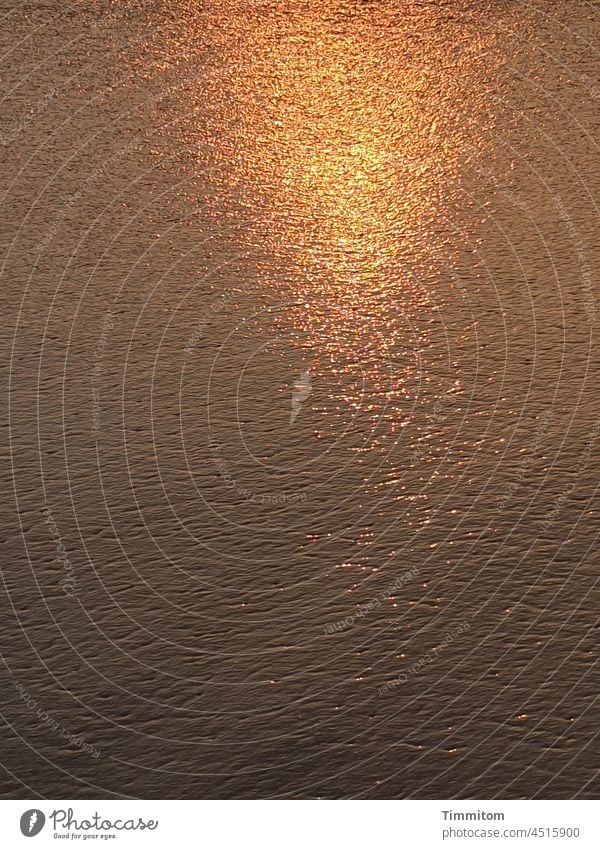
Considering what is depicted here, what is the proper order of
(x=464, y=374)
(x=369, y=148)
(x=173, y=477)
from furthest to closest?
(x=369, y=148)
(x=464, y=374)
(x=173, y=477)

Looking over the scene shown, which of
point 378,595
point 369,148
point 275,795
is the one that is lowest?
point 275,795

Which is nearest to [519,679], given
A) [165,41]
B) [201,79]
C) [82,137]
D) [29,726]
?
[29,726]

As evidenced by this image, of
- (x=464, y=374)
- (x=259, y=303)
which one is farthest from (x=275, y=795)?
(x=259, y=303)

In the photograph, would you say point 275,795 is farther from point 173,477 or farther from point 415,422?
point 415,422

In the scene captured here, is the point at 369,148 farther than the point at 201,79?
No

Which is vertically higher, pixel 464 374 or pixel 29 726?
pixel 464 374

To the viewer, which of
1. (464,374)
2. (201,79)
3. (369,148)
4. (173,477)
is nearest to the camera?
(173,477)
